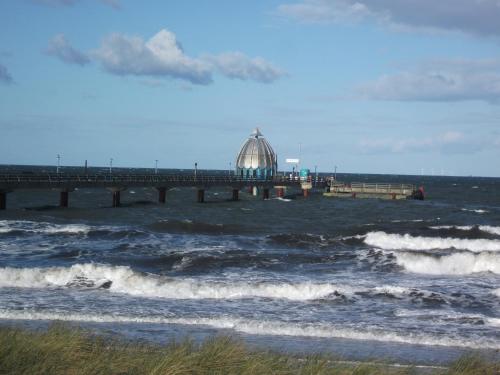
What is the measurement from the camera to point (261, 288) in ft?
75.2

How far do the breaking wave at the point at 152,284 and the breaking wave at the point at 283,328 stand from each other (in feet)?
14.1

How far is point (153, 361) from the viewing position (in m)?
10.3

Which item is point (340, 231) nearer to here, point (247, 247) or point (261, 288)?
point (247, 247)

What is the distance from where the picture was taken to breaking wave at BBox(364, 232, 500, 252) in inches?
1597

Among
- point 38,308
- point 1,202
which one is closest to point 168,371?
point 38,308

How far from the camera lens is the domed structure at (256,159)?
8956 centimetres

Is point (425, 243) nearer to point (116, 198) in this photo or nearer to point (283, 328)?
point (283, 328)

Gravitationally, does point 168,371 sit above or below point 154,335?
above

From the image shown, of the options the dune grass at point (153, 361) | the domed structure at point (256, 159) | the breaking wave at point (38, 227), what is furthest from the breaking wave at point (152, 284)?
the domed structure at point (256, 159)

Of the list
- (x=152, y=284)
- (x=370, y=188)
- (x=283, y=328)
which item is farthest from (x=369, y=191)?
(x=283, y=328)

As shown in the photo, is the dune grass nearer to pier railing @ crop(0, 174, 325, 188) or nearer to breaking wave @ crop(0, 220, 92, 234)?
breaking wave @ crop(0, 220, 92, 234)

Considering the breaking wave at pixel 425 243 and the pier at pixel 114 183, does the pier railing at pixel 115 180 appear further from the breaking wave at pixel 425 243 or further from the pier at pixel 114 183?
the breaking wave at pixel 425 243

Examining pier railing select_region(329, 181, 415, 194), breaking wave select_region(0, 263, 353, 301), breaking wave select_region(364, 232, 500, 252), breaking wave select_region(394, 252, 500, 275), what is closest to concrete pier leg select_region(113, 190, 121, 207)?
breaking wave select_region(364, 232, 500, 252)

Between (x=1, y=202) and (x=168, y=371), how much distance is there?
45496 mm
